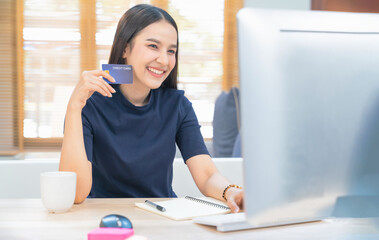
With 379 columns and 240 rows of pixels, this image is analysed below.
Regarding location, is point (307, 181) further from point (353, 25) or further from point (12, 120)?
point (12, 120)

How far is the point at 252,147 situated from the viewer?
544 millimetres

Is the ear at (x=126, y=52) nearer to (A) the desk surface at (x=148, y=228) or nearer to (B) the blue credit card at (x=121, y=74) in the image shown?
(B) the blue credit card at (x=121, y=74)

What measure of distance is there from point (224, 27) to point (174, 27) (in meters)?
3.11

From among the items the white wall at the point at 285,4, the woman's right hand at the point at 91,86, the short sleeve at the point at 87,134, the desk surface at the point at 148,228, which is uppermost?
the white wall at the point at 285,4

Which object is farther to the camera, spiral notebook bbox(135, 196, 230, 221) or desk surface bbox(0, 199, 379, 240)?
spiral notebook bbox(135, 196, 230, 221)

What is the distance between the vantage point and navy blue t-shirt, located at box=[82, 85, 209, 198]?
1.38 meters

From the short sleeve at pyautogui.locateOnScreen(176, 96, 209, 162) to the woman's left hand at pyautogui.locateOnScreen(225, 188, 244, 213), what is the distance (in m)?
0.37

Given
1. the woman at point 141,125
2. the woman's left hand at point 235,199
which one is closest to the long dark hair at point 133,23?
the woman at point 141,125

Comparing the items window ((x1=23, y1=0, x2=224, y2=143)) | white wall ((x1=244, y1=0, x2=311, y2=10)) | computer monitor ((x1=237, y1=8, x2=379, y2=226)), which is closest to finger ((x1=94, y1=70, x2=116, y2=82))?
computer monitor ((x1=237, y1=8, x2=379, y2=226))

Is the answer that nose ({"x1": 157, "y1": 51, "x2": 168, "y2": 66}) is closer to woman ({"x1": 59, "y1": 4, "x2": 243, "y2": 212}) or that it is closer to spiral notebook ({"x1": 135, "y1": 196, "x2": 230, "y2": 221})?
woman ({"x1": 59, "y1": 4, "x2": 243, "y2": 212})

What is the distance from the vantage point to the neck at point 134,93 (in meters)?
1.48

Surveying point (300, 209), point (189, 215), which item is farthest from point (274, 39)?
point (189, 215)

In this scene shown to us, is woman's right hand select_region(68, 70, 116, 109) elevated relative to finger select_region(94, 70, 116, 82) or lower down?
lower down

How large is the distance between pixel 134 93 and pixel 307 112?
997mm
